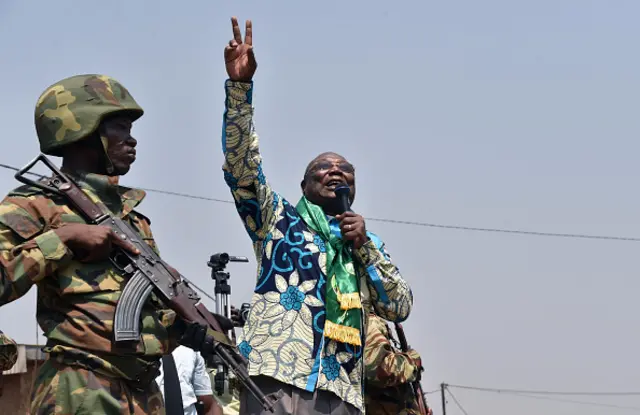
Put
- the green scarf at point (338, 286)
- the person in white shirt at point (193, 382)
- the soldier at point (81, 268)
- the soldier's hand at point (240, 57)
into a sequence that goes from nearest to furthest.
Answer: the soldier at point (81, 268)
the soldier's hand at point (240, 57)
the green scarf at point (338, 286)
the person in white shirt at point (193, 382)

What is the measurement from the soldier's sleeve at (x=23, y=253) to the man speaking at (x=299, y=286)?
129cm

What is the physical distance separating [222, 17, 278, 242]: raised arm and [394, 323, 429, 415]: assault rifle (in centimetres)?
235

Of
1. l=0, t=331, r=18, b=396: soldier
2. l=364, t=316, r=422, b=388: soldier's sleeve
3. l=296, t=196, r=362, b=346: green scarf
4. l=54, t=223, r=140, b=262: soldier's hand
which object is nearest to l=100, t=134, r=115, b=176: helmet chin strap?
l=54, t=223, r=140, b=262: soldier's hand

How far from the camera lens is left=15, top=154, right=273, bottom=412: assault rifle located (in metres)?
4.10

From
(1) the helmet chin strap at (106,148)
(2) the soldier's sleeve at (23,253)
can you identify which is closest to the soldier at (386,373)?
(1) the helmet chin strap at (106,148)

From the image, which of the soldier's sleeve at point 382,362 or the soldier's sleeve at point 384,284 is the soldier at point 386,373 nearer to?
the soldier's sleeve at point 382,362

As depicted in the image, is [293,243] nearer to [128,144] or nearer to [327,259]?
[327,259]

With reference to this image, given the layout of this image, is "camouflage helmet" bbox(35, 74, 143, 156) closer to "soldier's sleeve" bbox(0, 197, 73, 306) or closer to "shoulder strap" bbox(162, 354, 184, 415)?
"soldier's sleeve" bbox(0, 197, 73, 306)

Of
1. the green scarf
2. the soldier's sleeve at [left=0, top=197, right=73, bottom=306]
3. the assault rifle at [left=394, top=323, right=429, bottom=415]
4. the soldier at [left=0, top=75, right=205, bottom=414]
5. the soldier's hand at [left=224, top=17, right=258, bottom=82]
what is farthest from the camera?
the assault rifle at [left=394, top=323, right=429, bottom=415]

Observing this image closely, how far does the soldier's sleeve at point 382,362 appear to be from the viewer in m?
6.69

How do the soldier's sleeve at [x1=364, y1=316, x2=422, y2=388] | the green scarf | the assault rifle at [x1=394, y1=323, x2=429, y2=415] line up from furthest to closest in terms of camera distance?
the assault rifle at [x1=394, y1=323, x2=429, y2=415] → the soldier's sleeve at [x1=364, y1=316, x2=422, y2=388] → the green scarf

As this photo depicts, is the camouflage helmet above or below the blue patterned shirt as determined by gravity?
above

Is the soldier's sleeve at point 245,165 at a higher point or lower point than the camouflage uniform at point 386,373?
higher

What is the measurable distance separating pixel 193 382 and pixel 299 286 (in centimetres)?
249
